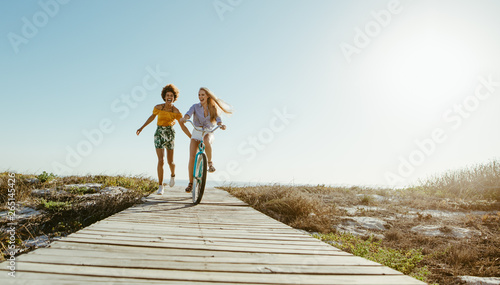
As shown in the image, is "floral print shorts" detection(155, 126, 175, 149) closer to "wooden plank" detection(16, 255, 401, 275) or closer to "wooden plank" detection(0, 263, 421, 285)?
"wooden plank" detection(16, 255, 401, 275)

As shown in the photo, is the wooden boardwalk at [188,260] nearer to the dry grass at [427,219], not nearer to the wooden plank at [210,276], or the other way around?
the wooden plank at [210,276]

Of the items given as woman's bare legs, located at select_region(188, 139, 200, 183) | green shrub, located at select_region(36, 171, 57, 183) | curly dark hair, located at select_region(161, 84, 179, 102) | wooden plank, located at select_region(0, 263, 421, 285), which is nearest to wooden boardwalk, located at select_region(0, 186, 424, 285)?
wooden plank, located at select_region(0, 263, 421, 285)

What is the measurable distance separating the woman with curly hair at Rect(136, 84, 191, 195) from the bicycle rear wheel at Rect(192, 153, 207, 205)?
121 cm

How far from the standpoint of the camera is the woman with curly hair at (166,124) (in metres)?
7.13

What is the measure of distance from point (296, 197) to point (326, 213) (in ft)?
2.96

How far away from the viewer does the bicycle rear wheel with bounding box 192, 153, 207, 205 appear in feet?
19.0

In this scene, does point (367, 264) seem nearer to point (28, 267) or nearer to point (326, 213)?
point (28, 267)

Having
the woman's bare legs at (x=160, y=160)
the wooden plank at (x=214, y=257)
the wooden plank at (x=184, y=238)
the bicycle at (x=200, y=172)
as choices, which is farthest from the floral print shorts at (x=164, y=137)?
the wooden plank at (x=214, y=257)

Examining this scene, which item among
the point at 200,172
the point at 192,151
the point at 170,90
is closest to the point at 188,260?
the point at 200,172

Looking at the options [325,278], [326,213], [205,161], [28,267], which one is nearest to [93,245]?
[28,267]

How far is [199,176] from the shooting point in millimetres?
6043

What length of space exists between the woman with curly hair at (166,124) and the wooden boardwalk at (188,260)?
3790mm

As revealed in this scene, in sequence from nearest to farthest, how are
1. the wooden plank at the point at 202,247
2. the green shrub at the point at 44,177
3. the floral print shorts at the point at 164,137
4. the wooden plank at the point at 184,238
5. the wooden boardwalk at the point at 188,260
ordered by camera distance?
1. the wooden boardwalk at the point at 188,260
2. the wooden plank at the point at 202,247
3. the wooden plank at the point at 184,238
4. the floral print shorts at the point at 164,137
5. the green shrub at the point at 44,177

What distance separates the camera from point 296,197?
7.49 metres
